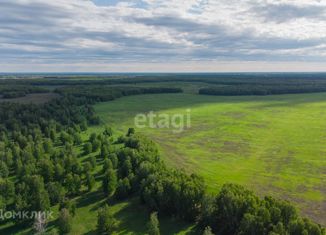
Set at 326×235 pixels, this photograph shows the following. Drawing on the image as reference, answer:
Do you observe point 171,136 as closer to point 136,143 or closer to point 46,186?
point 136,143

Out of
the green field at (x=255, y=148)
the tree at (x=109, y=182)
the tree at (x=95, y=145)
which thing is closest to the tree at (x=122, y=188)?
the tree at (x=109, y=182)

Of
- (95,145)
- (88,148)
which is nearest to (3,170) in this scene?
(88,148)

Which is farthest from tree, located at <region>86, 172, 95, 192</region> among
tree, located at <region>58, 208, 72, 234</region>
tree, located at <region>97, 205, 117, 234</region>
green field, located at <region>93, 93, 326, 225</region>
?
green field, located at <region>93, 93, 326, 225</region>

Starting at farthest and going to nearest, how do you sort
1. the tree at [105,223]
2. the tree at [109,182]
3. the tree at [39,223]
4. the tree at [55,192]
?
the tree at [109,182]
the tree at [55,192]
the tree at [39,223]
the tree at [105,223]

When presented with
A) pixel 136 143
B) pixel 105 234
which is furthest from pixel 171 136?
pixel 105 234

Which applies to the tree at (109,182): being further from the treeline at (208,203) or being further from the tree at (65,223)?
the tree at (65,223)

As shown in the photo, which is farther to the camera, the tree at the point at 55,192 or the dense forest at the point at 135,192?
the tree at the point at 55,192

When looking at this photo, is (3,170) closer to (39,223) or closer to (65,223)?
(39,223)

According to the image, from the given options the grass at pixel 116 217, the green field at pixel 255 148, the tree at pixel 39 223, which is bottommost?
the grass at pixel 116 217
